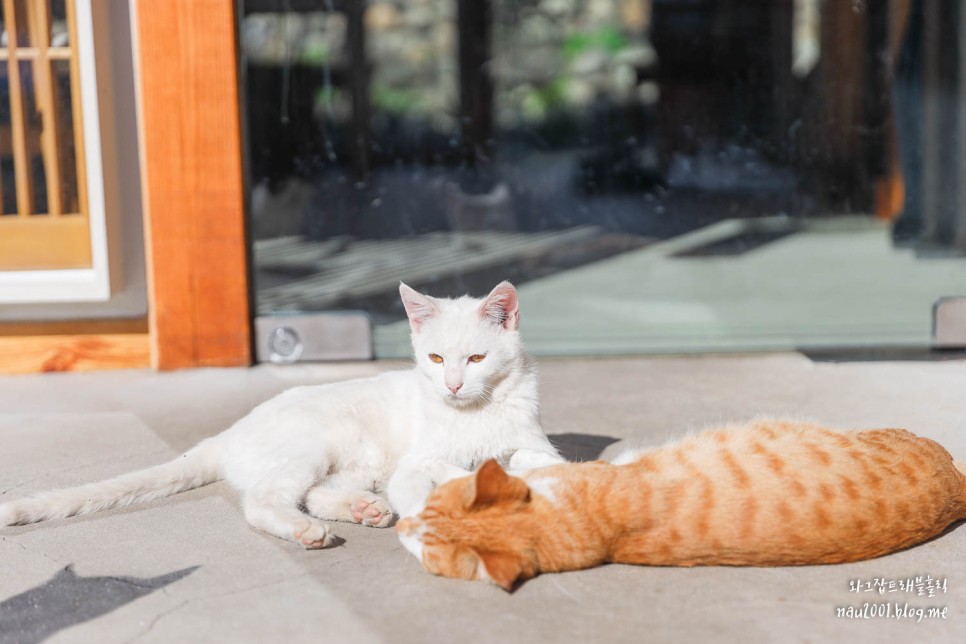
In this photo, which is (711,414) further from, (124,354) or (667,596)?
(124,354)

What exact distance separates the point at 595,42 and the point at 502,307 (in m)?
2.49

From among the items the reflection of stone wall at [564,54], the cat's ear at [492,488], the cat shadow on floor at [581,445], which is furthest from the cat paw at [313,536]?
the reflection of stone wall at [564,54]

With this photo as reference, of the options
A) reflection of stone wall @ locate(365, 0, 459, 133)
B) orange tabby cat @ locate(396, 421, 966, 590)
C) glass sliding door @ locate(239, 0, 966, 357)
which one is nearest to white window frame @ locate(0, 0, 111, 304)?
glass sliding door @ locate(239, 0, 966, 357)

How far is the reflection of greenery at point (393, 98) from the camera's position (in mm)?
4875

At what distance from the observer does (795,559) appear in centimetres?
235

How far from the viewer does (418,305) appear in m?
2.96

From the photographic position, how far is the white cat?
2.72m

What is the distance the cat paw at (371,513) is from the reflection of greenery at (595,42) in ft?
9.68

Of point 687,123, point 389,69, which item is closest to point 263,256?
point 389,69

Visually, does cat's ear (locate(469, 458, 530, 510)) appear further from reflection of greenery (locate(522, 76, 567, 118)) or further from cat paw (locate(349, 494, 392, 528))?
reflection of greenery (locate(522, 76, 567, 118))

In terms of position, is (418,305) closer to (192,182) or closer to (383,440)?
(383,440)

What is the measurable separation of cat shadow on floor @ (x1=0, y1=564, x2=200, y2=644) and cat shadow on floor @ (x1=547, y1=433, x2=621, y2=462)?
4.16 ft

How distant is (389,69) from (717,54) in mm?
1583

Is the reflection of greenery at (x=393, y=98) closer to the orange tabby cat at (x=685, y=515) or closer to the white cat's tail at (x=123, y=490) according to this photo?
the white cat's tail at (x=123, y=490)
